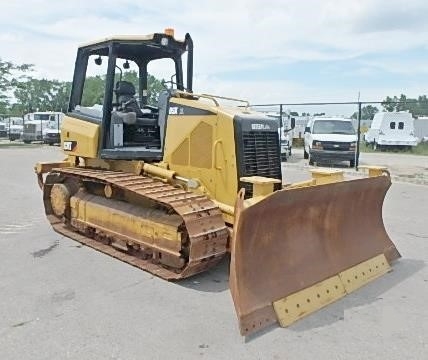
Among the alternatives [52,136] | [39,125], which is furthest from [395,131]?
[39,125]

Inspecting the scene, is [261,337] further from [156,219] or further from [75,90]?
[75,90]

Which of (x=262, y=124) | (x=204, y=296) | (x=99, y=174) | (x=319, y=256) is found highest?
(x=262, y=124)

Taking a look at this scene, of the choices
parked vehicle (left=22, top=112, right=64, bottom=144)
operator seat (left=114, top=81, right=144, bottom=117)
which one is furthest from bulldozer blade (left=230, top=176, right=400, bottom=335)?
parked vehicle (left=22, top=112, right=64, bottom=144)

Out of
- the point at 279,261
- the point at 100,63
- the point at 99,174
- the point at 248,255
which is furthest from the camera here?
the point at 100,63

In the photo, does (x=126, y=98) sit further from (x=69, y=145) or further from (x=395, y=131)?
(x=395, y=131)

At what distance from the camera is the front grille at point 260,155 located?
5449 millimetres

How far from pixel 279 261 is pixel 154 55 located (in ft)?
13.3

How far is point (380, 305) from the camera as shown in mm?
4574

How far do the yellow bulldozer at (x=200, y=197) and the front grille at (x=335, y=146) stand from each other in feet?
41.1

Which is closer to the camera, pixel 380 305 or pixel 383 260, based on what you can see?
pixel 380 305

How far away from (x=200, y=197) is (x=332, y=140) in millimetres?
14381

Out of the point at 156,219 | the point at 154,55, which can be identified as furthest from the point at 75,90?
the point at 156,219

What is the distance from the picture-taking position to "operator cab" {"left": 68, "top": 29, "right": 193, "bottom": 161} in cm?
639

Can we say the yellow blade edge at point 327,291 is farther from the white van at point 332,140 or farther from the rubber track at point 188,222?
the white van at point 332,140
